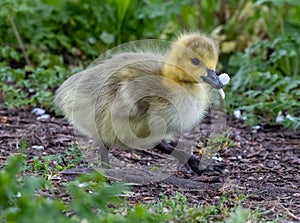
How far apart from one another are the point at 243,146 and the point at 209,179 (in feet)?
3.37

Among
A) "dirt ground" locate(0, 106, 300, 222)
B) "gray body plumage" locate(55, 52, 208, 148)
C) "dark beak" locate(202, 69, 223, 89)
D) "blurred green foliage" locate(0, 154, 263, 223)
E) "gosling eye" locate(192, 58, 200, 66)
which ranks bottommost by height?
"dirt ground" locate(0, 106, 300, 222)

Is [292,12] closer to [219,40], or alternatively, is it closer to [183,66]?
[219,40]

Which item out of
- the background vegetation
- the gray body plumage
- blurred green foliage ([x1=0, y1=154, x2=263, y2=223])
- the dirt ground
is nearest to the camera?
blurred green foliage ([x1=0, y1=154, x2=263, y2=223])

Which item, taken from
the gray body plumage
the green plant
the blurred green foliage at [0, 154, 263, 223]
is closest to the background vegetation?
the green plant

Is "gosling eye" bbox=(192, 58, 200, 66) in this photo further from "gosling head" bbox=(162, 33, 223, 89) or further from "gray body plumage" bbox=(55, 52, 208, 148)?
"gray body plumage" bbox=(55, 52, 208, 148)

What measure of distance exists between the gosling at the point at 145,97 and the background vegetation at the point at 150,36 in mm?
1336

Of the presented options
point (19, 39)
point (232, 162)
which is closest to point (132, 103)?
point (232, 162)

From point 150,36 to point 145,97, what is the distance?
3.19 metres

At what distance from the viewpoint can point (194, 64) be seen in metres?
4.51

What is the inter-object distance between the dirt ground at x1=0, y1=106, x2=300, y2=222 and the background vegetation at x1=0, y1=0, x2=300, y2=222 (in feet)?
0.70

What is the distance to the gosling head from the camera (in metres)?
4.48

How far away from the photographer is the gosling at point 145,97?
438 cm

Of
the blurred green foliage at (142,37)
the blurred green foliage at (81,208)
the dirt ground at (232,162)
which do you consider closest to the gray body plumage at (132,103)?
the dirt ground at (232,162)

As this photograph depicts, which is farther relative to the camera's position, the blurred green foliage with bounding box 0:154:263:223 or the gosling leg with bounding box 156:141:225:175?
the gosling leg with bounding box 156:141:225:175
